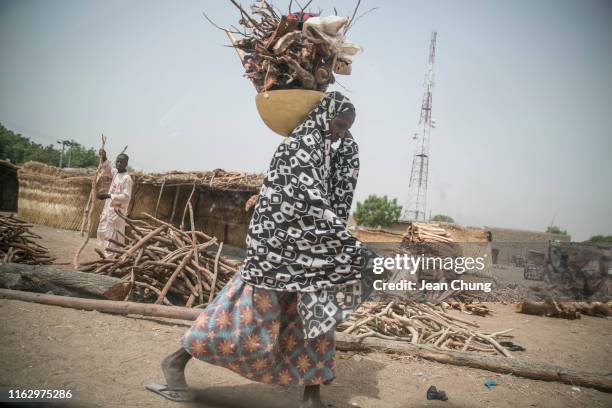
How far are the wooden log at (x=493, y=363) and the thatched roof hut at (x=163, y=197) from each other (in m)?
7.55

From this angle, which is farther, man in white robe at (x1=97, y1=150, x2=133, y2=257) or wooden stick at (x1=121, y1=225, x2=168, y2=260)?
man in white robe at (x1=97, y1=150, x2=133, y2=257)

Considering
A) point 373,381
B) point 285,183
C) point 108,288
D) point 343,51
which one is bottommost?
point 373,381

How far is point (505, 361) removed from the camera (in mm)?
3264

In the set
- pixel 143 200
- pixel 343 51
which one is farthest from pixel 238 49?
pixel 143 200

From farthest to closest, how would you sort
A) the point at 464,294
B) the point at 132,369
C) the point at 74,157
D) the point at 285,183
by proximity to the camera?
the point at 74,157
the point at 464,294
the point at 132,369
the point at 285,183

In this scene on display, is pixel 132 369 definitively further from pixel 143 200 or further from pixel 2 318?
pixel 143 200

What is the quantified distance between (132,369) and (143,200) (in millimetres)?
9980

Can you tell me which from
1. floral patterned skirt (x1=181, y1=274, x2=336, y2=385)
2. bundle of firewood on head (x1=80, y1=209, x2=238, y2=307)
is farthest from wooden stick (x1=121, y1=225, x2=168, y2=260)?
floral patterned skirt (x1=181, y1=274, x2=336, y2=385)

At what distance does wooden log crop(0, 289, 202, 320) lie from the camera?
3514mm

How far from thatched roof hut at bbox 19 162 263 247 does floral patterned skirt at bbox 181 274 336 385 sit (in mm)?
8508

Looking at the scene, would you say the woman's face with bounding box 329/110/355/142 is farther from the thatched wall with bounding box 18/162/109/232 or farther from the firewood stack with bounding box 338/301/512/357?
the thatched wall with bounding box 18/162/109/232

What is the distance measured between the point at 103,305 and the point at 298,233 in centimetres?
251

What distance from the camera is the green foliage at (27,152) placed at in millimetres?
25453

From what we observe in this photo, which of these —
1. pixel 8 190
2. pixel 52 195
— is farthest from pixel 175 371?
pixel 8 190
